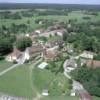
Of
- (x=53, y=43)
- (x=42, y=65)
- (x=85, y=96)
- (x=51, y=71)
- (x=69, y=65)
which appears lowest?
(x=53, y=43)

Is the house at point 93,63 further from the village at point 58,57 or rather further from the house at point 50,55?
the house at point 50,55

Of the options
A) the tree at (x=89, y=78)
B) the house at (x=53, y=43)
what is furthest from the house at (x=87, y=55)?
the tree at (x=89, y=78)

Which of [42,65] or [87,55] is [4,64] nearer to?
[42,65]

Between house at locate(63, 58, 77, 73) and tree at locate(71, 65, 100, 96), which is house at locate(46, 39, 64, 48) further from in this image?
tree at locate(71, 65, 100, 96)

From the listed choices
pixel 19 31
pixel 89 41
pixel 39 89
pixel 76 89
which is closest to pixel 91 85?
pixel 76 89

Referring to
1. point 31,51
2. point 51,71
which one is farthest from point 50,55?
point 51,71

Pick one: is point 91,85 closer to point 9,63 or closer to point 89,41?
point 9,63
